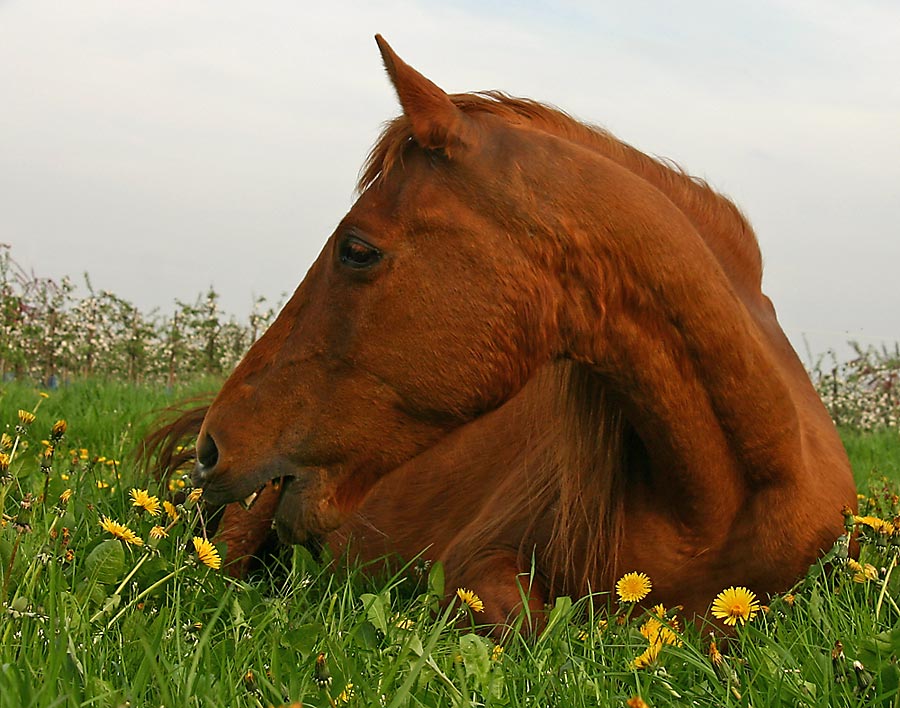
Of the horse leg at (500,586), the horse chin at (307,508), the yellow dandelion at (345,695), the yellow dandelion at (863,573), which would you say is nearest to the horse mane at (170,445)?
the horse leg at (500,586)

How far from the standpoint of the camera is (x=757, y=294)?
2.95m

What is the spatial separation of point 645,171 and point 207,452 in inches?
53.8

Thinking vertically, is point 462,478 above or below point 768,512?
below

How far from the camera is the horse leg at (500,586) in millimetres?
2725

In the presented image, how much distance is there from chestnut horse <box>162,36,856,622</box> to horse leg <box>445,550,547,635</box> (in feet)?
0.05

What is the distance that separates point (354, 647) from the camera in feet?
6.69

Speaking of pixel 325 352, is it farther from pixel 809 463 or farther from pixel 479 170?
pixel 809 463

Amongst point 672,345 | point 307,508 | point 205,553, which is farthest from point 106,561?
point 672,345

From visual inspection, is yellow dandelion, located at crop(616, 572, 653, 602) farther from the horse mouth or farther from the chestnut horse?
the horse mouth

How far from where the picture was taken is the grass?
1708 millimetres

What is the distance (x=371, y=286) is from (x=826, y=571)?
1496mm

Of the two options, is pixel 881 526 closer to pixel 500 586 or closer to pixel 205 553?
pixel 500 586

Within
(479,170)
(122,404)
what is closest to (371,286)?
(479,170)

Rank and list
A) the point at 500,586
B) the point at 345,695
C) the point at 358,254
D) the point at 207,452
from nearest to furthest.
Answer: the point at 345,695, the point at 358,254, the point at 207,452, the point at 500,586
